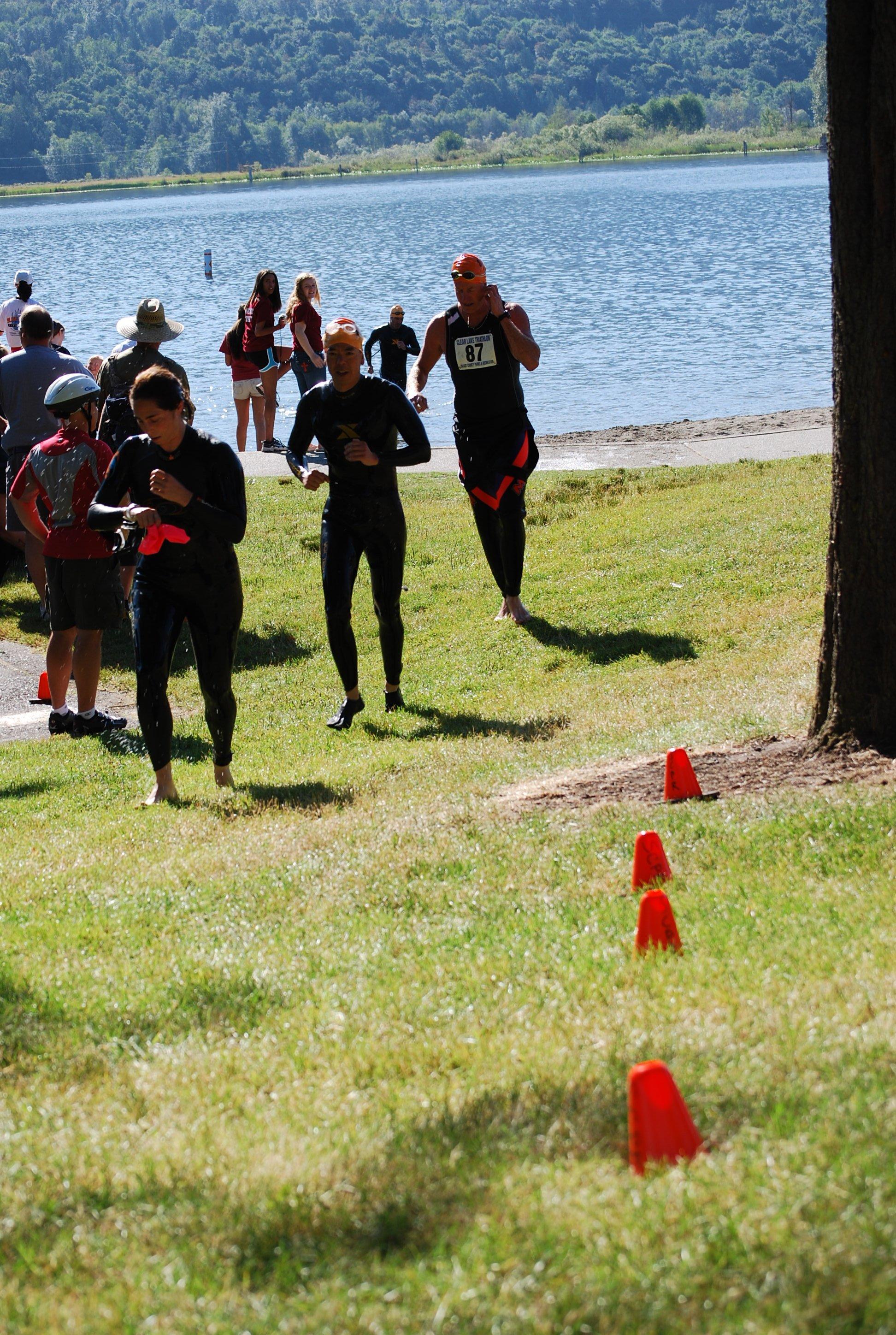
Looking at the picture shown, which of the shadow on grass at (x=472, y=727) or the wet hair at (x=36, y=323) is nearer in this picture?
the shadow on grass at (x=472, y=727)

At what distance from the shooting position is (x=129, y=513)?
6.84 meters

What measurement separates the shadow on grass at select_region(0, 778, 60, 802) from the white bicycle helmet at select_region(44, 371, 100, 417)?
6.94 ft

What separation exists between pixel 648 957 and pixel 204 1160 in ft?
4.92

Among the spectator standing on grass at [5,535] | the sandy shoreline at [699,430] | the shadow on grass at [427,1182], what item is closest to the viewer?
the shadow on grass at [427,1182]

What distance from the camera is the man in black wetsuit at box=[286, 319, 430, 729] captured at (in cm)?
819

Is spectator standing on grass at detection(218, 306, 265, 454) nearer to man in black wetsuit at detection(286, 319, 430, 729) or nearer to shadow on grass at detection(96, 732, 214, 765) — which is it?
shadow on grass at detection(96, 732, 214, 765)

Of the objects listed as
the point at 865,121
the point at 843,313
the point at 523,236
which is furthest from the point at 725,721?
the point at 523,236

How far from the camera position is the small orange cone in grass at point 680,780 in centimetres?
605

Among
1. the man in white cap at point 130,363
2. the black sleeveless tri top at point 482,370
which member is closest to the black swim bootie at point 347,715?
the black sleeveless tri top at point 482,370

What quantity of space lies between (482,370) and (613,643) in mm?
2010

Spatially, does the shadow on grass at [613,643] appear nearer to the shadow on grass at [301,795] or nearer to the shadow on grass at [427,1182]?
the shadow on grass at [301,795]

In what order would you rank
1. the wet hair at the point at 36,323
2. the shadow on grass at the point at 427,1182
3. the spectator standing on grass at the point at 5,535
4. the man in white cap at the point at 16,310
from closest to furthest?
the shadow on grass at the point at 427,1182
the wet hair at the point at 36,323
the spectator standing on grass at the point at 5,535
the man in white cap at the point at 16,310

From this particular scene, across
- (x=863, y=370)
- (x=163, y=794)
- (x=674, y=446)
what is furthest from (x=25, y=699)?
(x=674, y=446)

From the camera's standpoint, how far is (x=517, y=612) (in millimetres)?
10688
